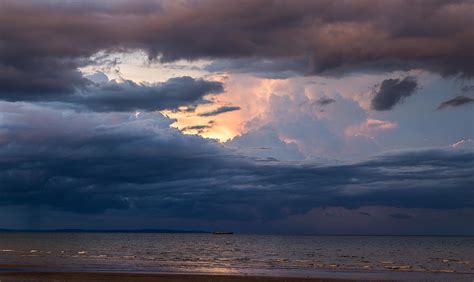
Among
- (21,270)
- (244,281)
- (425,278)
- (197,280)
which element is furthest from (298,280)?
(21,270)

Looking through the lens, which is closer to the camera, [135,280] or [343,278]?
[135,280]

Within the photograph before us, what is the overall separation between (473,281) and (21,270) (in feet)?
170

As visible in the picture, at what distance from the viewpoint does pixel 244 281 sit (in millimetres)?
63844

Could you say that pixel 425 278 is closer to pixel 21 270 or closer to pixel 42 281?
pixel 42 281

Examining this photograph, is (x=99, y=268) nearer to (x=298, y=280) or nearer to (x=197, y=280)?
(x=197, y=280)

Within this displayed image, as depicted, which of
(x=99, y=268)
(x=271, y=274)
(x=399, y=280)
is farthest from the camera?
(x=99, y=268)

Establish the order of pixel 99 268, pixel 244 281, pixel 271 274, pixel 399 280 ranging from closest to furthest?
1. pixel 244 281
2. pixel 399 280
3. pixel 271 274
4. pixel 99 268

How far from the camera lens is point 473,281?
66.4 meters

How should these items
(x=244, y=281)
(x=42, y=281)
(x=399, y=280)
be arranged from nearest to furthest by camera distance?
(x=42, y=281)
(x=244, y=281)
(x=399, y=280)

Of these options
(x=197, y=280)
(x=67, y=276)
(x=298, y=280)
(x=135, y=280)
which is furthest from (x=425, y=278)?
(x=67, y=276)

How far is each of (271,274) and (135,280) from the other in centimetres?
1798

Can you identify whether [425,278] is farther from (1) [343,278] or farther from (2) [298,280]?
(2) [298,280]

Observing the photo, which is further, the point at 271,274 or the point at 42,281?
the point at 271,274

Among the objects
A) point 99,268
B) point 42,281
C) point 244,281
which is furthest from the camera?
point 99,268
